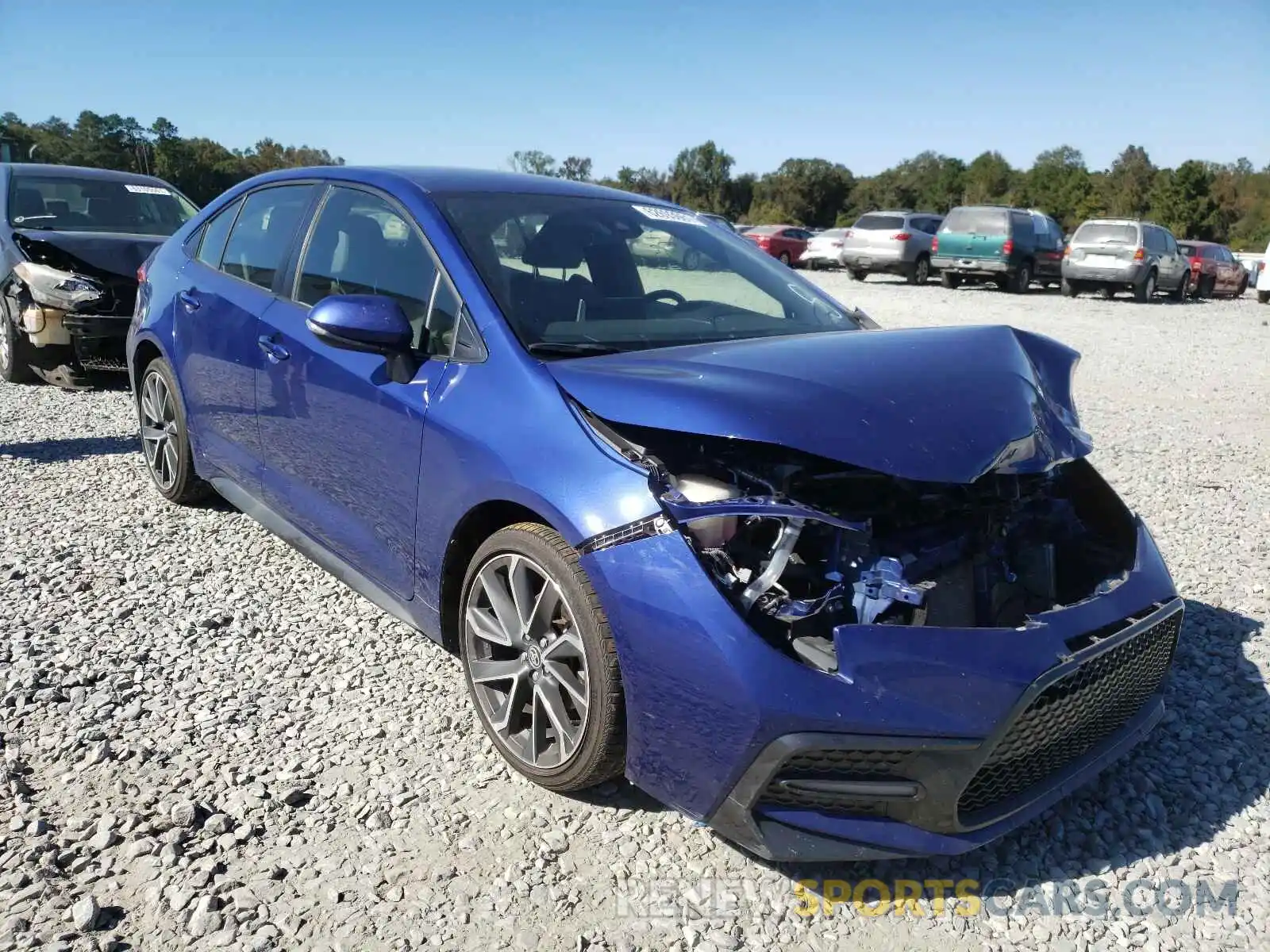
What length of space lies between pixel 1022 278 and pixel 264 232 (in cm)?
2076

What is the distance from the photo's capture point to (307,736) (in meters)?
2.96

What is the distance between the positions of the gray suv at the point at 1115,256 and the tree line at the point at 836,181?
50.9 feet

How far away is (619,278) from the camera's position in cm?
344

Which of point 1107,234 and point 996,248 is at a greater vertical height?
point 1107,234

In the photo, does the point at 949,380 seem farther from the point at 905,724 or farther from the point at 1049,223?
the point at 1049,223

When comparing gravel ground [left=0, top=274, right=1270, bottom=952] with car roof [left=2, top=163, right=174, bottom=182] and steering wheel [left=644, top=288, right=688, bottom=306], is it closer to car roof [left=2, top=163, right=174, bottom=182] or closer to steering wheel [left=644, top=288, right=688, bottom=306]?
steering wheel [left=644, top=288, right=688, bottom=306]

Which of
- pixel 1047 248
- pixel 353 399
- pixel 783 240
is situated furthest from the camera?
pixel 783 240

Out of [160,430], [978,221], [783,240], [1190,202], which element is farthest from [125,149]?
[1190,202]

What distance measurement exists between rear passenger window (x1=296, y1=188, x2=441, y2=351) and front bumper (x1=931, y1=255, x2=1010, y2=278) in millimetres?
19984

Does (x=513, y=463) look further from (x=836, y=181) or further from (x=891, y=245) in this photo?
(x=836, y=181)

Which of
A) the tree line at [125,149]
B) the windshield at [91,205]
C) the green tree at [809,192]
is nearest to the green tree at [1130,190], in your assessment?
the green tree at [809,192]

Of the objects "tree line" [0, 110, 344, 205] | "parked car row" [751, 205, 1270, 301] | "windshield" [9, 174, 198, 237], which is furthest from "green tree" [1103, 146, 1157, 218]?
"windshield" [9, 174, 198, 237]

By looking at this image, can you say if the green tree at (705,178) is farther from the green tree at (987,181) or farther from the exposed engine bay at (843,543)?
the exposed engine bay at (843,543)

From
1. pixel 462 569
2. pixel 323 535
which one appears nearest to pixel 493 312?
pixel 462 569
